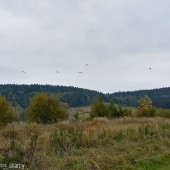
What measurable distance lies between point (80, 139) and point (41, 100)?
48.8 meters

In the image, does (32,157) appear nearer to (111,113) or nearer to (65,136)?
(65,136)

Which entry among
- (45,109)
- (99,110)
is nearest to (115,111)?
(99,110)

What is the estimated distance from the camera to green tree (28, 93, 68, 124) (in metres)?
61.1

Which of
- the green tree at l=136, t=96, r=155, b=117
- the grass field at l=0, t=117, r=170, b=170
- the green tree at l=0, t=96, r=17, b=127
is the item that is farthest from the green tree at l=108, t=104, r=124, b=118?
the grass field at l=0, t=117, r=170, b=170

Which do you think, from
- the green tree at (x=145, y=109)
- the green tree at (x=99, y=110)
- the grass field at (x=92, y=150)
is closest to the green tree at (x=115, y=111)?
the green tree at (x=99, y=110)


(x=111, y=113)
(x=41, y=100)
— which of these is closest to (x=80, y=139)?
(x=41, y=100)

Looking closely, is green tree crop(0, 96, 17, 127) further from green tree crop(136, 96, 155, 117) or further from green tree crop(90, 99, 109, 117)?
green tree crop(136, 96, 155, 117)

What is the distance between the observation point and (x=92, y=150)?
13562 mm

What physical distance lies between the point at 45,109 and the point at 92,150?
49584 mm

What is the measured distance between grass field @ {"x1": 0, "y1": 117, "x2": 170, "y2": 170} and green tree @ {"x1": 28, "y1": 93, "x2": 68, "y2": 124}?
4256 centimetres

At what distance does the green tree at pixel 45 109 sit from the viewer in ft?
200

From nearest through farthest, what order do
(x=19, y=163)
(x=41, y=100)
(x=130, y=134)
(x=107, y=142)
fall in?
(x=19, y=163) < (x=107, y=142) < (x=130, y=134) < (x=41, y=100)

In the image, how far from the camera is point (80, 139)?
1512 cm

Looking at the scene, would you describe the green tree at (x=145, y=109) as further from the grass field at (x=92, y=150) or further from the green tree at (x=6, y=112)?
the grass field at (x=92, y=150)
